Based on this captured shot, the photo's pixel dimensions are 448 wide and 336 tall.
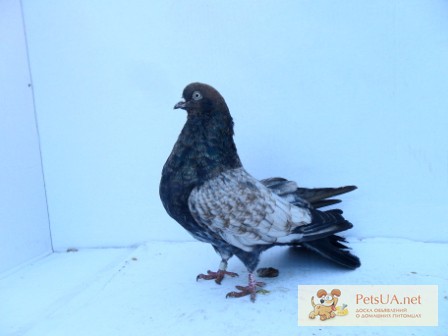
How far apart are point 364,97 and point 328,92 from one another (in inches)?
8.7

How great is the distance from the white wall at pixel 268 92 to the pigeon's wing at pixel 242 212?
0.60 m

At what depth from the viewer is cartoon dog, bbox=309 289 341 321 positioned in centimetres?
166

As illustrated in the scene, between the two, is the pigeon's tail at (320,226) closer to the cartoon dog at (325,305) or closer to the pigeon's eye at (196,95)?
the cartoon dog at (325,305)

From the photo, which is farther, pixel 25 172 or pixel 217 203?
pixel 25 172

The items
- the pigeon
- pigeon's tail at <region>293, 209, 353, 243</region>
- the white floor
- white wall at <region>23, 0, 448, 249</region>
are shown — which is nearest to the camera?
the white floor

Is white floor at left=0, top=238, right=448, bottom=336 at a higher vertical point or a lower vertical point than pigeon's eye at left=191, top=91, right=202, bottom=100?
lower

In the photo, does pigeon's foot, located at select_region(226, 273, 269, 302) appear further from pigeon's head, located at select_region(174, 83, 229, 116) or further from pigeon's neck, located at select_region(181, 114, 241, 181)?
pigeon's head, located at select_region(174, 83, 229, 116)

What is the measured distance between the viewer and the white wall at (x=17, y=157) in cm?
233

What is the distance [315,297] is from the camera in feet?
5.82

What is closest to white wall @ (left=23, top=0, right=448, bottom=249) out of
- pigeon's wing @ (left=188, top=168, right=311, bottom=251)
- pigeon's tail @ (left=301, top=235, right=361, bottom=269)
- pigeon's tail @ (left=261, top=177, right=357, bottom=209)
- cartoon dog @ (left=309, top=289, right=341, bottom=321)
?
pigeon's tail @ (left=261, top=177, right=357, bottom=209)

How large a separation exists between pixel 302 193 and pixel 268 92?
2.26 feet

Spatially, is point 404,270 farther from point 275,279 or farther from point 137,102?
point 137,102

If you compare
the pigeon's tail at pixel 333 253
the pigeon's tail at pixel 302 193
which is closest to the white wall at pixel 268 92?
the pigeon's tail at pixel 302 193

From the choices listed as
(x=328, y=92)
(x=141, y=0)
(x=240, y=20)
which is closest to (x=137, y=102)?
(x=141, y=0)
